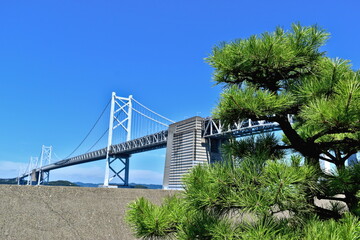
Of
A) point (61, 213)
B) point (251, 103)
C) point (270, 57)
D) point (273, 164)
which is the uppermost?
point (270, 57)

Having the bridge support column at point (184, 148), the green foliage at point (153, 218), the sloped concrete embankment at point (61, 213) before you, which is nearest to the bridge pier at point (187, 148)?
the bridge support column at point (184, 148)

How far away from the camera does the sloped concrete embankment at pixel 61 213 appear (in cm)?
248

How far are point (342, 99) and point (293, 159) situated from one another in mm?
372

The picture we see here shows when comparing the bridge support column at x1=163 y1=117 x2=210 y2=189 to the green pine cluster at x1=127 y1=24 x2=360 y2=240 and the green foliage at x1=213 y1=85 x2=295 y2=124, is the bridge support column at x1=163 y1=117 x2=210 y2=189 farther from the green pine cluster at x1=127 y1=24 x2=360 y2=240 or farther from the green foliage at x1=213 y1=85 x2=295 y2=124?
the green foliage at x1=213 y1=85 x2=295 y2=124

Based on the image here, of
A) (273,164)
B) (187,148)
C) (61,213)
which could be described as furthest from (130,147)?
(273,164)

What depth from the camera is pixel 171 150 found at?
16.9 m

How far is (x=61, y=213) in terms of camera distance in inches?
104

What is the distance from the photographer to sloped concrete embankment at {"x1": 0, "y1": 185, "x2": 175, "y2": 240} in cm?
248

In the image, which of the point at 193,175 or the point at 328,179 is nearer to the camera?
the point at 193,175

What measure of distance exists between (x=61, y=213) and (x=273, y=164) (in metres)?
2.26

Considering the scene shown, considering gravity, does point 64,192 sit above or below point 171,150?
below

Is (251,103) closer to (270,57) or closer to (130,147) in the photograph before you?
(270,57)

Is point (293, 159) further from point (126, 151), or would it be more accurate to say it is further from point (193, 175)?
point (126, 151)

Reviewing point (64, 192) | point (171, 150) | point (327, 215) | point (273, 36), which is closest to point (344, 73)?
point (273, 36)
